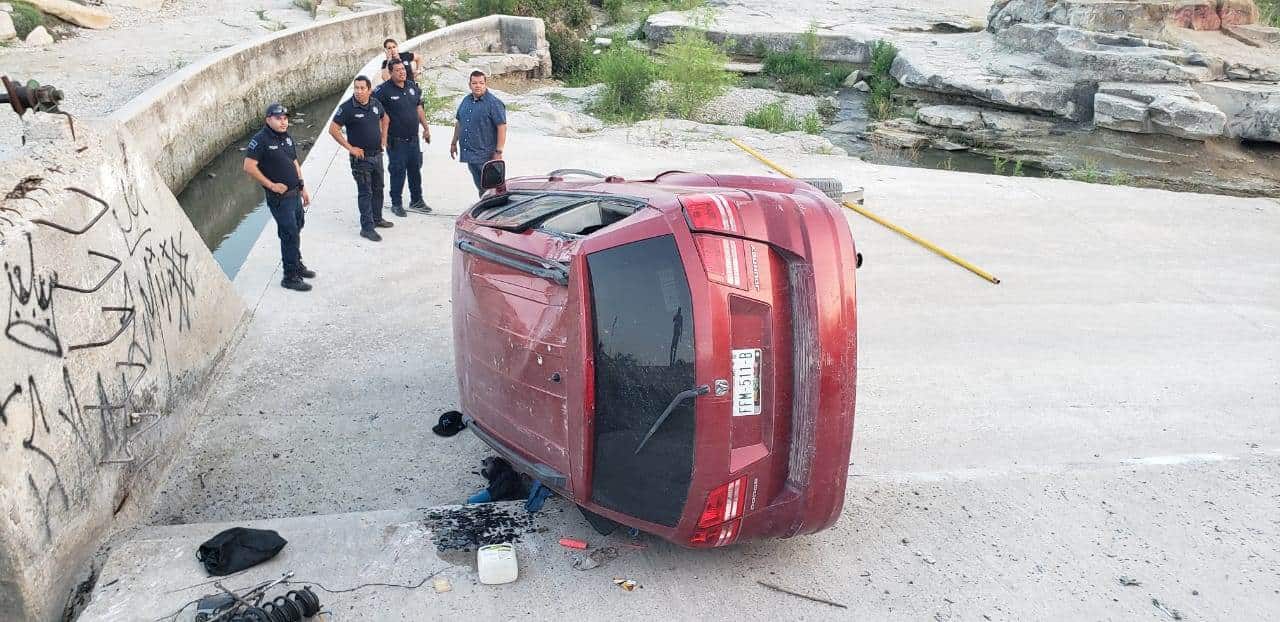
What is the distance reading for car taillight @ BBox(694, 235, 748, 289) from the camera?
349cm

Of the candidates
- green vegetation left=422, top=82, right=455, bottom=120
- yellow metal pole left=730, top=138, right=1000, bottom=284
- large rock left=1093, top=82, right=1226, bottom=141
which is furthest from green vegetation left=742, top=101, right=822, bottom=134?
yellow metal pole left=730, top=138, right=1000, bottom=284

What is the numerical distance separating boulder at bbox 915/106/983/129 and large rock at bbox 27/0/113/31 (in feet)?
52.2

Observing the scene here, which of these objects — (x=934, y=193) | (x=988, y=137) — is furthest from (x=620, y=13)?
(x=934, y=193)

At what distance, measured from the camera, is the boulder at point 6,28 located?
15606 mm

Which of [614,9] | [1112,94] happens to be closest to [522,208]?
[1112,94]

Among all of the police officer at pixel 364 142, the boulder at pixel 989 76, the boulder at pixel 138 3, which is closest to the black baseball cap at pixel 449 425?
the police officer at pixel 364 142

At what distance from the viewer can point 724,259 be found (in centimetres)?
352

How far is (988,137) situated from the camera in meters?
16.1

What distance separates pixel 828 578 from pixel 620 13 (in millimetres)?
24942

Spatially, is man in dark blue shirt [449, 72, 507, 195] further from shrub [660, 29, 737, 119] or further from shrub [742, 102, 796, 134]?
shrub [660, 29, 737, 119]

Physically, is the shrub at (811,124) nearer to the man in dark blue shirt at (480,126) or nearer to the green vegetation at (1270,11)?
the man in dark blue shirt at (480,126)

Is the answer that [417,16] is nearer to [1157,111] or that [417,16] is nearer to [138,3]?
[138,3]

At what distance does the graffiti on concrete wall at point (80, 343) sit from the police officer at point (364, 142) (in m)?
→ 3.32

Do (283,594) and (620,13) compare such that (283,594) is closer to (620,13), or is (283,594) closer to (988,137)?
(988,137)
